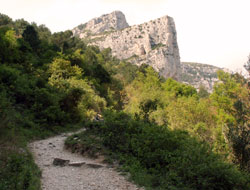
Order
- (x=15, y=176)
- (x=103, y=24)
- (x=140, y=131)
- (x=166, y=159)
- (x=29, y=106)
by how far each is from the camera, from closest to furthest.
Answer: (x=15, y=176) < (x=166, y=159) < (x=140, y=131) < (x=29, y=106) < (x=103, y=24)

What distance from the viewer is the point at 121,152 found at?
352 inches

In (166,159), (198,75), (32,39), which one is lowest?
(166,159)

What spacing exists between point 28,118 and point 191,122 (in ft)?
39.7

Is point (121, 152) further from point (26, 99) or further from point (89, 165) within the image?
point (26, 99)

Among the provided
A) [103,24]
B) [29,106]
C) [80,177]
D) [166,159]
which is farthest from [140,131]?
[103,24]

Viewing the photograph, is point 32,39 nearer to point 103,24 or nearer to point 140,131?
point 140,131

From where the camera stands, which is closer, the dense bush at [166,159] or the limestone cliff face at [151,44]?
the dense bush at [166,159]

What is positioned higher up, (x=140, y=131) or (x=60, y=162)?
(x=140, y=131)

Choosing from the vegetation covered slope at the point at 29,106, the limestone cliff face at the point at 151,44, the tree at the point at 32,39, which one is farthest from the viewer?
the limestone cliff face at the point at 151,44

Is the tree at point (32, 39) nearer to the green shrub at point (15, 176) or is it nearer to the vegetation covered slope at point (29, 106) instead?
the vegetation covered slope at point (29, 106)

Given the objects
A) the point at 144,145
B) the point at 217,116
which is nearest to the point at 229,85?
the point at 217,116

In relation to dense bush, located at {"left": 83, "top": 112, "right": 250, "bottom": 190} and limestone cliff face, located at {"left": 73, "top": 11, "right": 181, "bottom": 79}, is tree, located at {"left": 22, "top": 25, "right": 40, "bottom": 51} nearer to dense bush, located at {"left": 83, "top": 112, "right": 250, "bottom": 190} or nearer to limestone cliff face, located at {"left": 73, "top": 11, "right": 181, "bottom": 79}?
dense bush, located at {"left": 83, "top": 112, "right": 250, "bottom": 190}

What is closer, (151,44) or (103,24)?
(151,44)

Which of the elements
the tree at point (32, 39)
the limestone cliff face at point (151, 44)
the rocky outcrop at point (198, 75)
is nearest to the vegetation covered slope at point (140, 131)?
the tree at point (32, 39)
